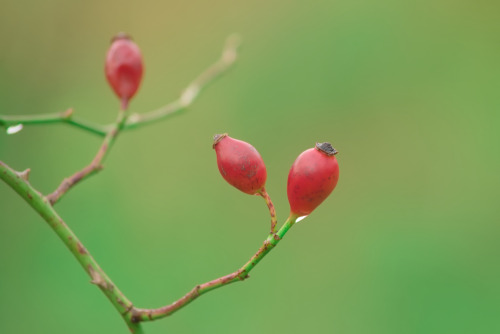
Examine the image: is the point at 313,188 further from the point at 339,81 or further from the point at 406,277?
the point at 339,81

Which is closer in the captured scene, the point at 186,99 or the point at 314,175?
the point at 314,175

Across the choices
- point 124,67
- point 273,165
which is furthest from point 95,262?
point 273,165

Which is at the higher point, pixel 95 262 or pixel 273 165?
pixel 95 262

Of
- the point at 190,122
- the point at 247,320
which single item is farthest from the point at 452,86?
the point at 247,320

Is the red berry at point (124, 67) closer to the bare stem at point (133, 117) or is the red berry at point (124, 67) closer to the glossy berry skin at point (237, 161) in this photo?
the bare stem at point (133, 117)

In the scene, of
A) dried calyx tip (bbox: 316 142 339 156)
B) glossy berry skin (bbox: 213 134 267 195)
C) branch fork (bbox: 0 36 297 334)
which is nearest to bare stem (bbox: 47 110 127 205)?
branch fork (bbox: 0 36 297 334)

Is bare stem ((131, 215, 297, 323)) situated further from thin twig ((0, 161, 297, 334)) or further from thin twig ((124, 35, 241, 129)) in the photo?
thin twig ((124, 35, 241, 129))

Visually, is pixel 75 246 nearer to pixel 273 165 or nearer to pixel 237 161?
pixel 237 161
